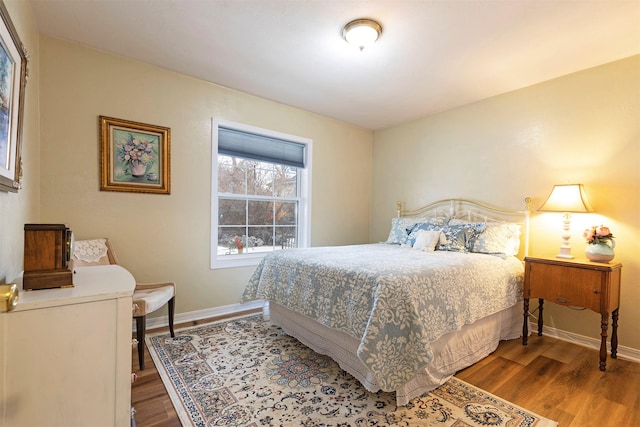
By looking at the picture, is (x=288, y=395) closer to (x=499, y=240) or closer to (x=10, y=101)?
Answer: (x=10, y=101)

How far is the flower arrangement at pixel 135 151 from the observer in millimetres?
2703

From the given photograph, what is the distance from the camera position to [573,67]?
267 cm

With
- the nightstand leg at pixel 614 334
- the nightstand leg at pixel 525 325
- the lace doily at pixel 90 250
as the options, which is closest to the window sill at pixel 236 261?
the lace doily at pixel 90 250

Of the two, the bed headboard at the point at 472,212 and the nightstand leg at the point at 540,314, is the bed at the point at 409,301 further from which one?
the nightstand leg at the point at 540,314

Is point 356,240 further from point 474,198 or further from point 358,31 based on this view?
point 358,31

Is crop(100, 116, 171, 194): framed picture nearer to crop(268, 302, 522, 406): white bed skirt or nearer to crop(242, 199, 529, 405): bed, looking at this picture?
crop(242, 199, 529, 405): bed

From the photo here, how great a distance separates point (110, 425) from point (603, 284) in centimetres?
313

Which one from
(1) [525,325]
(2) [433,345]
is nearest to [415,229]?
(1) [525,325]

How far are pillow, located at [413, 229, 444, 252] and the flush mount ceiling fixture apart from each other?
191cm

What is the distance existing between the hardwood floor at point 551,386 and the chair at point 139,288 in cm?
31

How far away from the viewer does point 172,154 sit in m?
2.96

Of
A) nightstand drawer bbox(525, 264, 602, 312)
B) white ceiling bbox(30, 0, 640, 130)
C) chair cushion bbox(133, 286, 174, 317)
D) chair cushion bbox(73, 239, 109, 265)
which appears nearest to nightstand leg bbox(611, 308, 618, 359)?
nightstand drawer bbox(525, 264, 602, 312)

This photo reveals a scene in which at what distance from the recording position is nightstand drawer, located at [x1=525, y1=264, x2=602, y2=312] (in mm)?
2256

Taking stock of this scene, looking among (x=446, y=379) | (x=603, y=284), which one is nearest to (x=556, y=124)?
(x=603, y=284)
